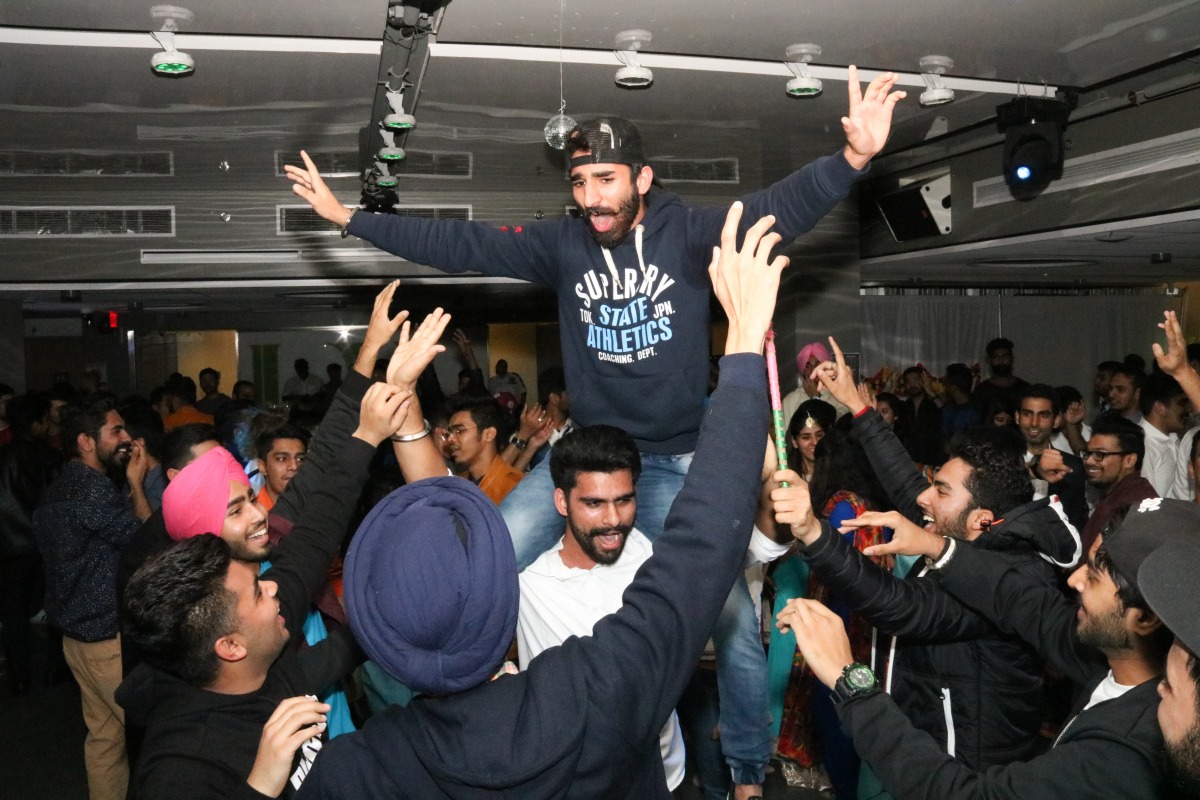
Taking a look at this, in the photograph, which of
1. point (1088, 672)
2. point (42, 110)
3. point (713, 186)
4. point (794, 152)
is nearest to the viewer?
point (1088, 672)

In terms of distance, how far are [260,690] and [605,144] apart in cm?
146

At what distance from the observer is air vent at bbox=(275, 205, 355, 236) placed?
666cm

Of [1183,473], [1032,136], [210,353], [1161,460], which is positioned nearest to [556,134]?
[1032,136]

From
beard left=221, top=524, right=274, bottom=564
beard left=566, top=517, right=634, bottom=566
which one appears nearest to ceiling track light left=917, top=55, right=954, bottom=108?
beard left=566, top=517, right=634, bottom=566

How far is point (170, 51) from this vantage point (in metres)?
Result: 3.86

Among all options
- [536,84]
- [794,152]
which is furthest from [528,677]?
[794,152]

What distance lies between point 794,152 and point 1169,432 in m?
2.63

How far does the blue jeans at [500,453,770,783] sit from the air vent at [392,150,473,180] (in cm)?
391

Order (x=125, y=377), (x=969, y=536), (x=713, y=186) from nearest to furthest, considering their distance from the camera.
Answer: (x=969, y=536) < (x=713, y=186) < (x=125, y=377)

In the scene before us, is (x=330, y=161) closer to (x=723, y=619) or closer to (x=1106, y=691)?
→ (x=723, y=619)

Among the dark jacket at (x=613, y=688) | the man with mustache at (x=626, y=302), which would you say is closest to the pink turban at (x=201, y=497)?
the man with mustache at (x=626, y=302)

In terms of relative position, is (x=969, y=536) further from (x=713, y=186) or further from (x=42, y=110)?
(x=42, y=110)

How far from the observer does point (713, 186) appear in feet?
22.0

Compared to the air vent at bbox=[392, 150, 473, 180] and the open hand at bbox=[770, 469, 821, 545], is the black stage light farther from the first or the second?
A: the open hand at bbox=[770, 469, 821, 545]
